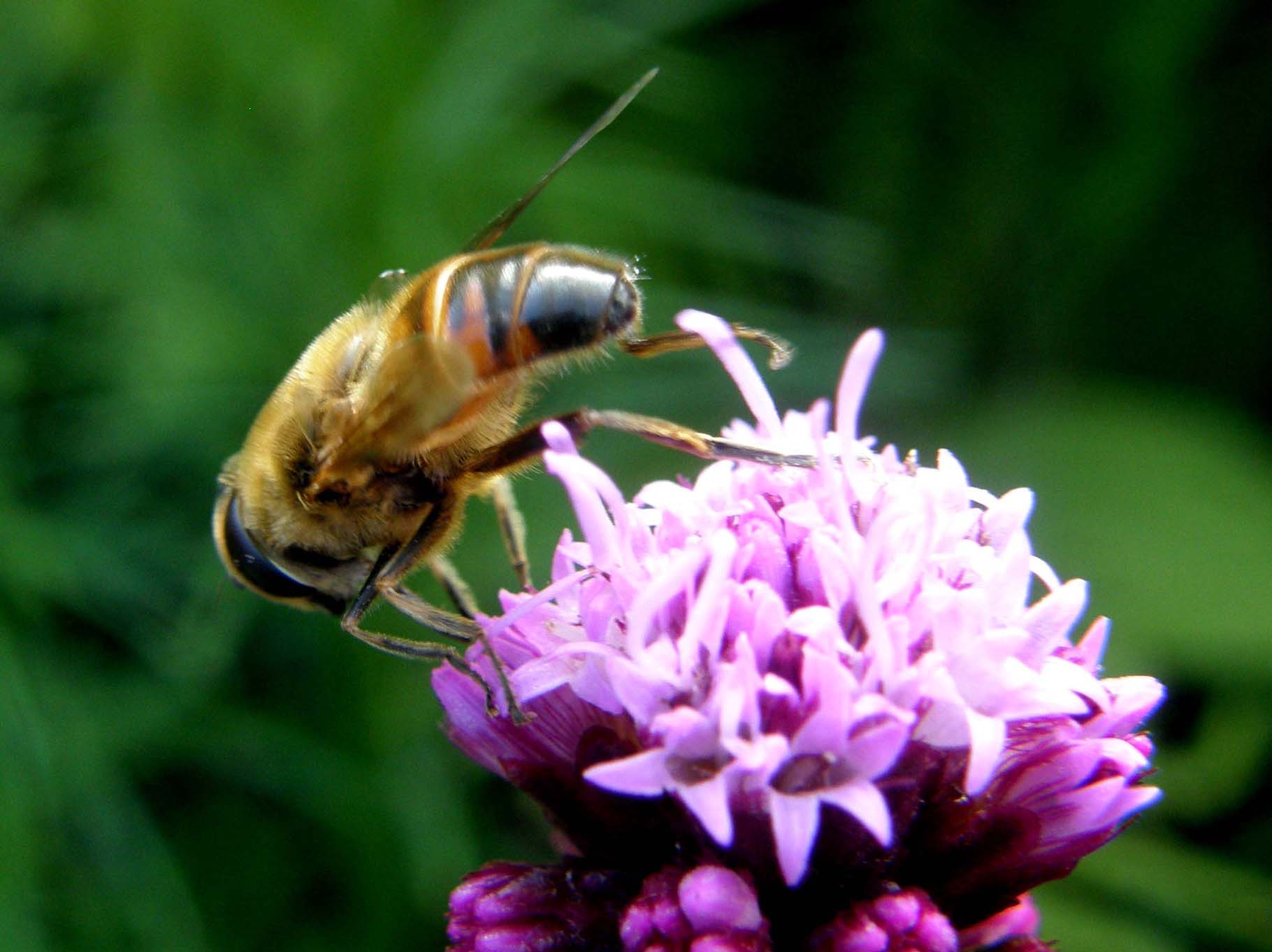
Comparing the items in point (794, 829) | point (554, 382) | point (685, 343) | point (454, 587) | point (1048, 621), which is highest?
point (685, 343)

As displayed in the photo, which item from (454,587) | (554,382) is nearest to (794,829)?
(454,587)

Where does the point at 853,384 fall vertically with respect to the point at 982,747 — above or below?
above

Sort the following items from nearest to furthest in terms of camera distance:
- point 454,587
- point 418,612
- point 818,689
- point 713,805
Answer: point 713,805 < point 818,689 < point 418,612 < point 454,587

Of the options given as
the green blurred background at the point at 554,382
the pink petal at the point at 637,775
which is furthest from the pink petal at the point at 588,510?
the green blurred background at the point at 554,382

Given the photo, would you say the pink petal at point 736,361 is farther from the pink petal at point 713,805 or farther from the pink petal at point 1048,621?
the pink petal at point 713,805

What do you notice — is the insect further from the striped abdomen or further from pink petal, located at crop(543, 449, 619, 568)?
pink petal, located at crop(543, 449, 619, 568)

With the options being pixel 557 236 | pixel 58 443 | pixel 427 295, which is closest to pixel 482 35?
pixel 557 236

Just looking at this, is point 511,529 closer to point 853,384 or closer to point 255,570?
point 255,570
